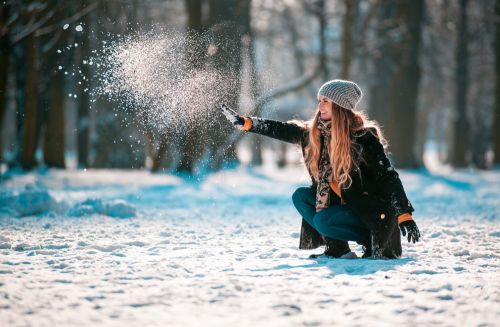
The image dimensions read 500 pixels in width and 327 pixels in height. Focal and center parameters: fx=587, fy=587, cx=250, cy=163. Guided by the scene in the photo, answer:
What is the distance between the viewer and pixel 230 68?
12.2 metres

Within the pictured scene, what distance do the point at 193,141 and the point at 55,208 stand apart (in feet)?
20.1

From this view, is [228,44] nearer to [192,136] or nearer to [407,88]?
[192,136]

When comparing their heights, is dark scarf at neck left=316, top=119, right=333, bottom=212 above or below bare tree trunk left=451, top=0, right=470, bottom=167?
below

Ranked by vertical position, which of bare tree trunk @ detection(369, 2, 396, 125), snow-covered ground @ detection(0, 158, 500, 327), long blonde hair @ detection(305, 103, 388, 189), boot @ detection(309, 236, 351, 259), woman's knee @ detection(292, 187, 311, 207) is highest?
bare tree trunk @ detection(369, 2, 396, 125)

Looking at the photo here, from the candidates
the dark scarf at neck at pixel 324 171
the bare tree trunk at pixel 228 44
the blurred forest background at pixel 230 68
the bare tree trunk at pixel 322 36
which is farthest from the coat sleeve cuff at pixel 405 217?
the bare tree trunk at pixel 322 36

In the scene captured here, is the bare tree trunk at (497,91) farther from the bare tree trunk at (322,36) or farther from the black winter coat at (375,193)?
the black winter coat at (375,193)

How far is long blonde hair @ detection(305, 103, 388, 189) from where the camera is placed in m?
4.56

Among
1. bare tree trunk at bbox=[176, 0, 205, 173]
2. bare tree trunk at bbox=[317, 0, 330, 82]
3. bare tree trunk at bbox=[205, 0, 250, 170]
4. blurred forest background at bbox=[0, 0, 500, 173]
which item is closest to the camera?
bare tree trunk at bbox=[205, 0, 250, 170]

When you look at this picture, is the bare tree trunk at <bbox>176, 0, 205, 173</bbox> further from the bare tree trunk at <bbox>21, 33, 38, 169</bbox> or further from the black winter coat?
the black winter coat

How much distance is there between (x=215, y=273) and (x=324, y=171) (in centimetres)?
127

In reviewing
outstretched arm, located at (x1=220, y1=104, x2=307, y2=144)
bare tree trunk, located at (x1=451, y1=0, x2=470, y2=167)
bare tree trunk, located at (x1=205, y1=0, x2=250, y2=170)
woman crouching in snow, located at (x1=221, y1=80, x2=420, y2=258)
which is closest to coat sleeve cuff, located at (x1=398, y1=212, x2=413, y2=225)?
woman crouching in snow, located at (x1=221, y1=80, x2=420, y2=258)

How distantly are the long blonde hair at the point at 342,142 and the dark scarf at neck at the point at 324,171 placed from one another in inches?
1.7

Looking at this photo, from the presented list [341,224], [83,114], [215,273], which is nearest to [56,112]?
[83,114]

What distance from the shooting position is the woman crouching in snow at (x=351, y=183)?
4.56 metres
